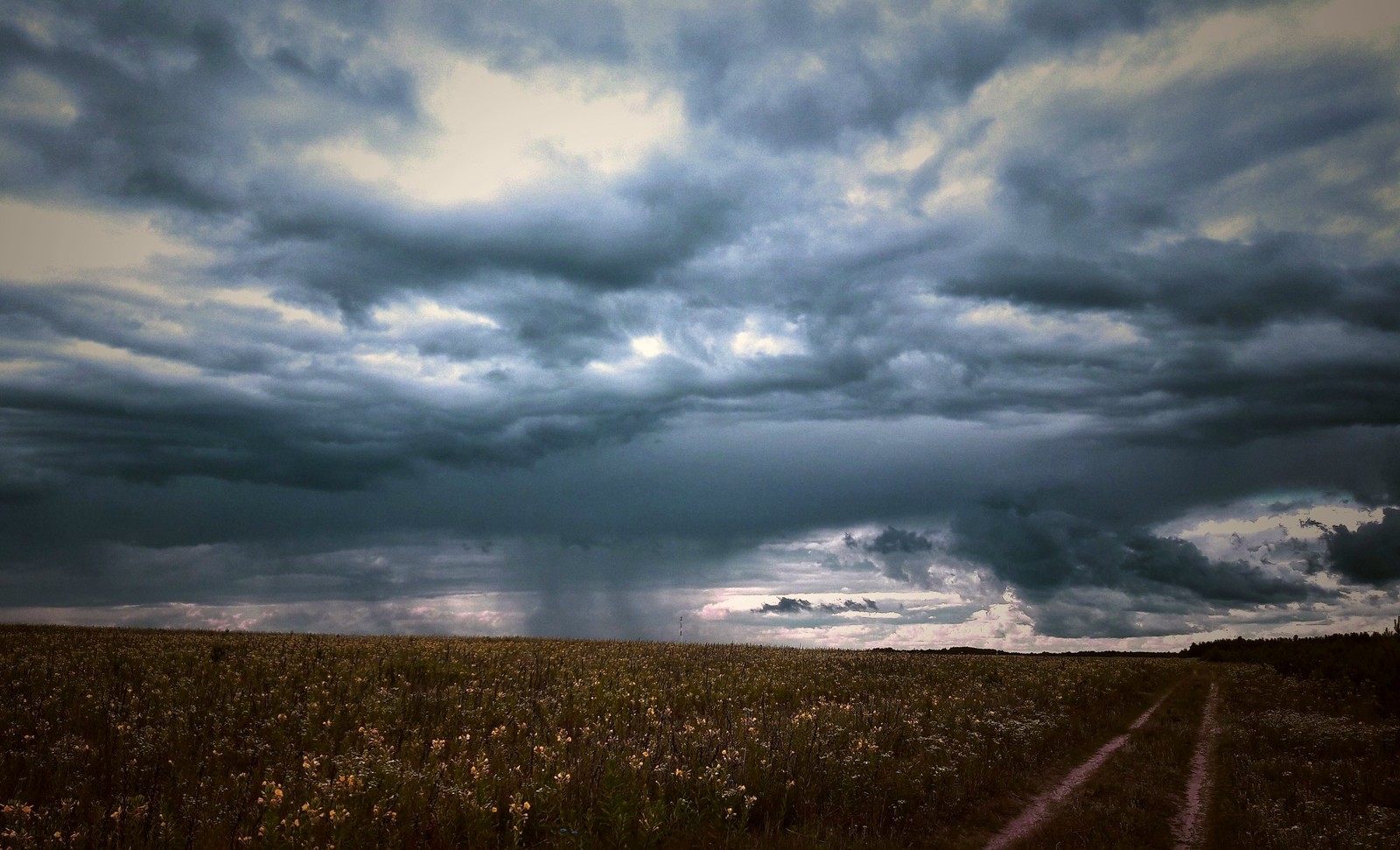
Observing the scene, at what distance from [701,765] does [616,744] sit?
Answer: 6.49ft

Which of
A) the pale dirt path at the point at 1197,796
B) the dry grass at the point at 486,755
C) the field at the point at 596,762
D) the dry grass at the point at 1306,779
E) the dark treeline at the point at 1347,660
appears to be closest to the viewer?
the dry grass at the point at 486,755

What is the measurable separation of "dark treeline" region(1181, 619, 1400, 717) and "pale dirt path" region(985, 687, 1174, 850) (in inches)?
665

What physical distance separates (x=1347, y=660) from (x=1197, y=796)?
40.8 m

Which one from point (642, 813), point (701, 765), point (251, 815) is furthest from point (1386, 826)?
point (251, 815)

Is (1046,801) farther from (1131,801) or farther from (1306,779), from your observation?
(1306,779)

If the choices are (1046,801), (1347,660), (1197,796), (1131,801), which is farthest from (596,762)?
(1347,660)

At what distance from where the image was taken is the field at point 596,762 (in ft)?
33.3

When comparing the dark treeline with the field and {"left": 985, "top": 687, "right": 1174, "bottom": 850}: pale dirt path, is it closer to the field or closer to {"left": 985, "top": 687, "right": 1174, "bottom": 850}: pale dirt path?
the field

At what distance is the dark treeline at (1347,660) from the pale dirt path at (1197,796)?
11929mm

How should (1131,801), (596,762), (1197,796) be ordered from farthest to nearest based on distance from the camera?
1. (1197,796)
2. (1131,801)
3. (596,762)

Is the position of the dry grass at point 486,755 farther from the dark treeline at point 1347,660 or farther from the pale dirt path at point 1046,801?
the dark treeline at point 1347,660

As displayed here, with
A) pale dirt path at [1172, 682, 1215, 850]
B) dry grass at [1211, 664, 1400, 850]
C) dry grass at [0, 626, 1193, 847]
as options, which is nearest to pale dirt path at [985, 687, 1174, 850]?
dry grass at [0, 626, 1193, 847]

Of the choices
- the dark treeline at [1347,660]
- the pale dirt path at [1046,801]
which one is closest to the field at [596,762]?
the pale dirt path at [1046,801]

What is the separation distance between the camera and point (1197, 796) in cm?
1552
